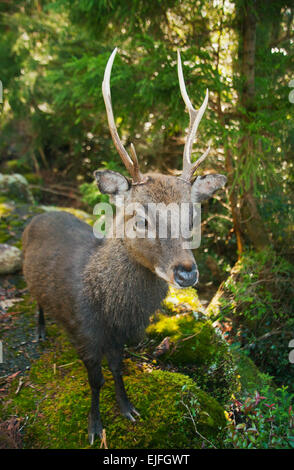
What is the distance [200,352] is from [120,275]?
5.50 feet

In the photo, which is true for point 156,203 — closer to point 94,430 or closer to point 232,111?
point 94,430

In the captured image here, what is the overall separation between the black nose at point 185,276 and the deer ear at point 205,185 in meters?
0.79

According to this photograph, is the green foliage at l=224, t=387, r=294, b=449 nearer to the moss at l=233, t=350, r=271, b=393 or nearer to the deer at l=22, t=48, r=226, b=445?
the moss at l=233, t=350, r=271, b=393

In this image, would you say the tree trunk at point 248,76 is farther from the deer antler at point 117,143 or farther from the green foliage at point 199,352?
the deer antler at point 117,143

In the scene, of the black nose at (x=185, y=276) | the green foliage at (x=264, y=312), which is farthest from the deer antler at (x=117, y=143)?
the green foliage at (x=264, y=312)

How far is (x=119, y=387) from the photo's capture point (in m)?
3.01

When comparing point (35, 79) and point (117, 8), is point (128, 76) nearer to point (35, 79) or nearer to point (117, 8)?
point (117, 8)

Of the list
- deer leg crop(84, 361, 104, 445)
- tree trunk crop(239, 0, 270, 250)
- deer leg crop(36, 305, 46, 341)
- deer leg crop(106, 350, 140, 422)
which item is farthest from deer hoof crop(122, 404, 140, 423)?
tree trunk crop(239, 0, 270, 250)

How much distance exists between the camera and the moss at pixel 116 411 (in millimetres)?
2805

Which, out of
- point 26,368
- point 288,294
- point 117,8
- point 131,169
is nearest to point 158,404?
point 26,368

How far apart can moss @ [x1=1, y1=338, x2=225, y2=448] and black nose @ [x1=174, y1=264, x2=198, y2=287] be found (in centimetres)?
135

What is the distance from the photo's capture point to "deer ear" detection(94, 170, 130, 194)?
272 centimetres
